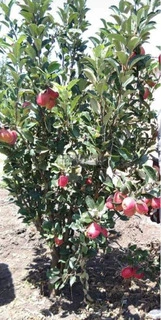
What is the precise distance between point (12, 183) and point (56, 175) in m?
0.38

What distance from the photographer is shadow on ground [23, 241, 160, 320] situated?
85.4 inches

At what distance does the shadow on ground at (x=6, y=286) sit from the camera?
236 centimetres

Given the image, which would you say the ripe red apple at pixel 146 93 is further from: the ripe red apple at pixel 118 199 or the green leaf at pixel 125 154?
the ripe red apple at pixel 118 199

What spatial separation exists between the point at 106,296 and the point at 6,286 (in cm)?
70

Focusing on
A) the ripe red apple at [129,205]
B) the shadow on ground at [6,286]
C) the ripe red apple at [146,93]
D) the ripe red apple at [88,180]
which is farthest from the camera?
the shadow on ground at [6,286]

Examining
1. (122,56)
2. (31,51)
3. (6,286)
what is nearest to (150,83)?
(122,56)

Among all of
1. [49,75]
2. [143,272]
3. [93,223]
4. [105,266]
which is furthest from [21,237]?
[49,75]

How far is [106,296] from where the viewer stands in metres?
2.34

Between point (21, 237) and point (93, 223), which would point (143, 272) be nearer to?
point (93, 223)

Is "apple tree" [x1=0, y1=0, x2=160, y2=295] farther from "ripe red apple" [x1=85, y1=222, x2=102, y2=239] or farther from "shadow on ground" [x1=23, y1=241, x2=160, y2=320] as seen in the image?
"shadow on ground" [x1=23, y1=241, x2=160, y2=320]

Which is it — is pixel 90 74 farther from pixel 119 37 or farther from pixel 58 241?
pixel 58 241

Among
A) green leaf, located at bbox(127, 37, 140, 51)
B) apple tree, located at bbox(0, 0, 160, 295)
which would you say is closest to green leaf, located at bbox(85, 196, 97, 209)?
apple tree, located at bbox(0, 0, 160, 295)

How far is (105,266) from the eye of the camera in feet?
8.98

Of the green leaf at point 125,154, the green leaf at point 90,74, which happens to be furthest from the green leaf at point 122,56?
the green leaf at point 125,154
